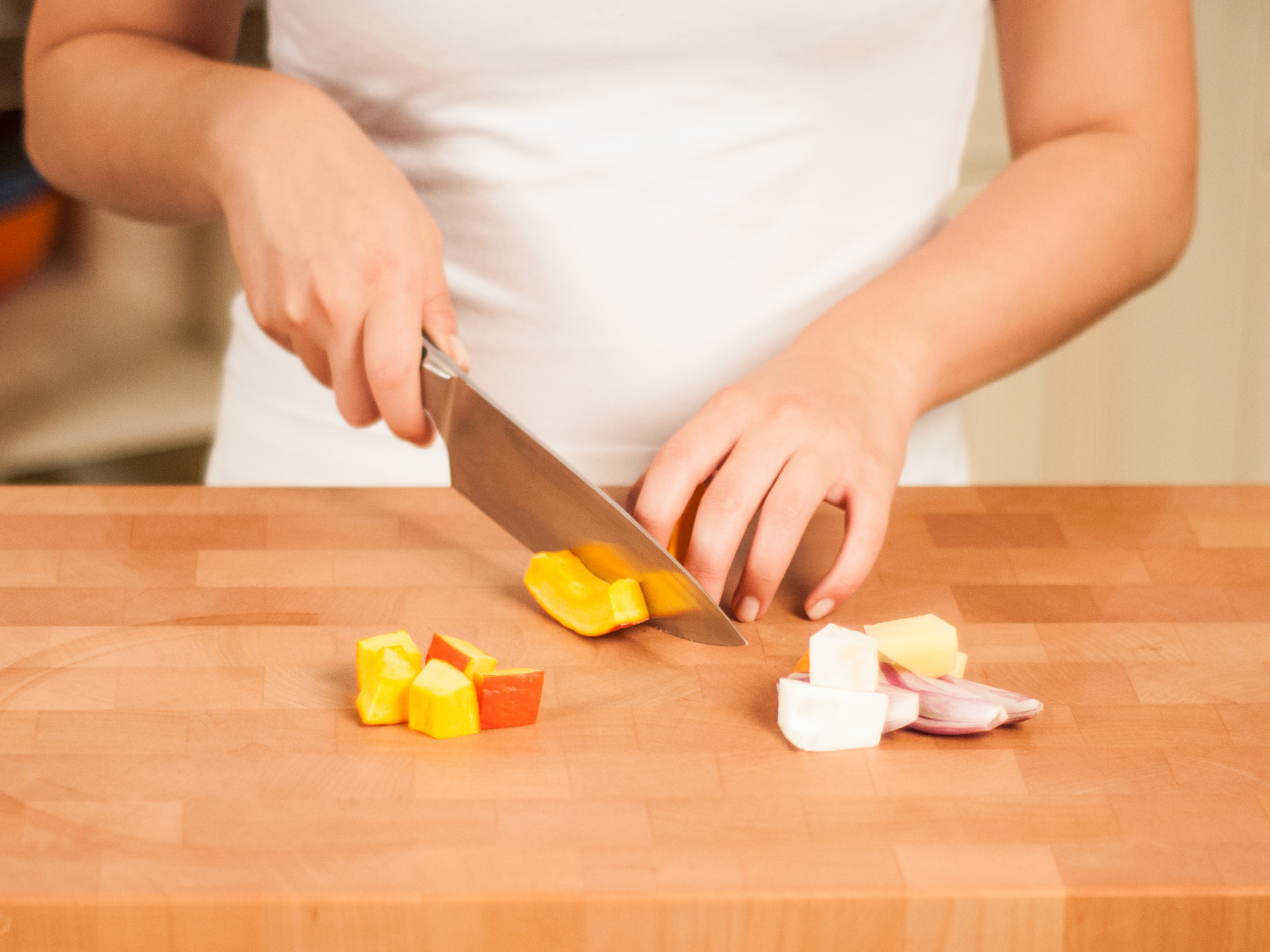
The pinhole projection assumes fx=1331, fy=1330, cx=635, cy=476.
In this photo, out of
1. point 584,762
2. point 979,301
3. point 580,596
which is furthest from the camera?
point 979,301

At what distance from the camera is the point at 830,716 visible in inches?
27.6

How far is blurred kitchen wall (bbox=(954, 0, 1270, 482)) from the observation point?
2180 millimetres

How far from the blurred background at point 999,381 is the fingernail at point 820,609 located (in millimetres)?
1500

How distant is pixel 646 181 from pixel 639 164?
0.05ft

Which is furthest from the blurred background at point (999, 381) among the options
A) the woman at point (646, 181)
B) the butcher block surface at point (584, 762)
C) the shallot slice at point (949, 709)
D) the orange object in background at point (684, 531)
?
the shallot slice at point (949, 709)

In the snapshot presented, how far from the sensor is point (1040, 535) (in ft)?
3.13

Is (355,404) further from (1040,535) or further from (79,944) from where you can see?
(1040,535)

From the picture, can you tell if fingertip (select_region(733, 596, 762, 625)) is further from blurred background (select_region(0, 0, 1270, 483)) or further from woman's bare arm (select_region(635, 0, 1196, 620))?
blurred background (select_region(0, 0, 1270, 483))

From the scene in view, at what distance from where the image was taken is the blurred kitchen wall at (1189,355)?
2180 millimetres

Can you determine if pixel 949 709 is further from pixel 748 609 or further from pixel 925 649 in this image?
pixel 748 609

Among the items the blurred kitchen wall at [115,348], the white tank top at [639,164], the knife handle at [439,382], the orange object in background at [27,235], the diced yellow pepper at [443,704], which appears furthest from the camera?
the blurred kitchen wall at [115,348]

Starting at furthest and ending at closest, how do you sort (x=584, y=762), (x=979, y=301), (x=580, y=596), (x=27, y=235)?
1. (x=27, y=235)
2. (x=979, y=301)
3. (x=580, y=596)
4. (x=584, y=762)

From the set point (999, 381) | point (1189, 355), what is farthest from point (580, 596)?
point (1189, 355)

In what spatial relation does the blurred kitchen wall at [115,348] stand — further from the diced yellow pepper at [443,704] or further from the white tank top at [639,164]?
the diced yellow pepper at [443,704]
